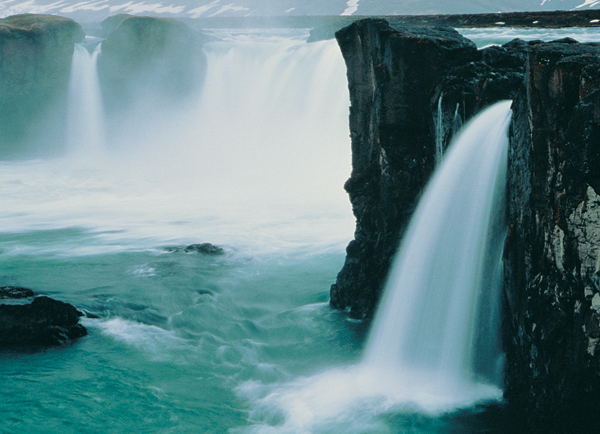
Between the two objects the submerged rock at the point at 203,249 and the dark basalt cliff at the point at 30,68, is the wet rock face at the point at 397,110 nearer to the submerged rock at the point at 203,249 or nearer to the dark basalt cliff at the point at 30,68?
the submerged rock at the point at 203,249

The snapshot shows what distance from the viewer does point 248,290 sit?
12.6 meters

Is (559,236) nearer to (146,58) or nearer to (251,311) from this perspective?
(251,311)

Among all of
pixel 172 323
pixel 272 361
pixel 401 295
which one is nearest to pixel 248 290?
pixel 172 323

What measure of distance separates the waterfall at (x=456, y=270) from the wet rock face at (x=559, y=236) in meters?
1.05

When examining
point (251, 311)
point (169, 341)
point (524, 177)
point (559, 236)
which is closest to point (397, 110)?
point (524, 177)

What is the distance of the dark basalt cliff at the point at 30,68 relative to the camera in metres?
27.6

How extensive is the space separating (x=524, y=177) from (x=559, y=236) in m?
1.00

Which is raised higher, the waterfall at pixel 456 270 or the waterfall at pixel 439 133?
the waterfall at pixel 439 133

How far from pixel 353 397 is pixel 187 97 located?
93.0 ft

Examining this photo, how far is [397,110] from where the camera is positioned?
9.14m

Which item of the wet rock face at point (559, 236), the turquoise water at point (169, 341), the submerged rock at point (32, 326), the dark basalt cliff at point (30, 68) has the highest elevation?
the dark basalt cliff at point (30, 68)

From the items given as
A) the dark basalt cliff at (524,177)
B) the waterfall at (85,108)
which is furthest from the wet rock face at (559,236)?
the waterfall at (85,108)

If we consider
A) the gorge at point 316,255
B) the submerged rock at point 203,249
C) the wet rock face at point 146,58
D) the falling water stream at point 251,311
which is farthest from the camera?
the wet rock face at point 146,58

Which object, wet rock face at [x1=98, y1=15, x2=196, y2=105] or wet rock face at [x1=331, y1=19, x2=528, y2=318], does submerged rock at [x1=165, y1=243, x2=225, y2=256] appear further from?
wet rock face at [x1=98, y1=15, x2=196, y2=105]
